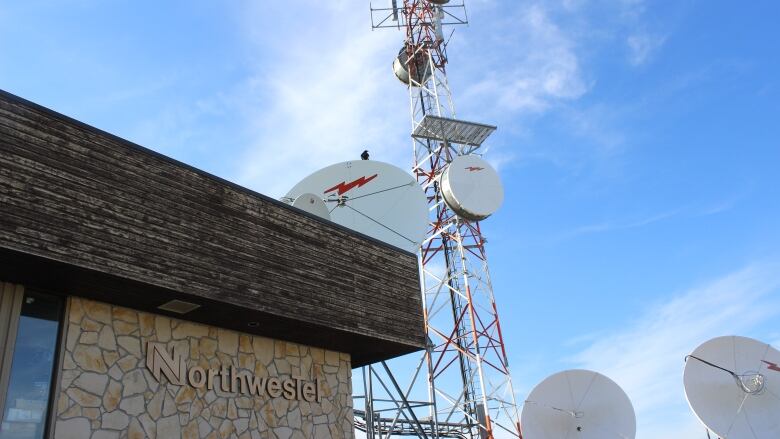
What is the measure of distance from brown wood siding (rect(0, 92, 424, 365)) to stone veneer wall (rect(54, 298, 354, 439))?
0.97ft

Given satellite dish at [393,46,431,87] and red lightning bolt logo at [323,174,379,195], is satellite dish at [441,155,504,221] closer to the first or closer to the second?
satellite dish at [393,46,431,87]

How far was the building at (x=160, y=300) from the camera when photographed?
28.1 ft

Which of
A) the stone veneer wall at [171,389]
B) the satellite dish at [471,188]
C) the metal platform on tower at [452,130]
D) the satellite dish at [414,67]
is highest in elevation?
the satellite dish at [414,67]

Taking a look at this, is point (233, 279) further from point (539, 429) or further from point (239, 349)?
point (539, 429)

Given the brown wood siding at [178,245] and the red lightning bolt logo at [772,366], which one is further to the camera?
the red lightning bolt logo at [772,366]

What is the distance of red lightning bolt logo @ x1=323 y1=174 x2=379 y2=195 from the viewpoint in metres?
16.1

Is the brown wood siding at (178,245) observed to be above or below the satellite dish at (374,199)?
below

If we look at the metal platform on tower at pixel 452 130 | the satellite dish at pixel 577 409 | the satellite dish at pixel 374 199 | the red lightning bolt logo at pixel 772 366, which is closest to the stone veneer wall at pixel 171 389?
the satellite dish at pixel 374 199

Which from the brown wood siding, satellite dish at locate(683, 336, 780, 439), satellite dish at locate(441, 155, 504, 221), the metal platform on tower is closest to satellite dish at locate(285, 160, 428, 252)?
the brown wood siding

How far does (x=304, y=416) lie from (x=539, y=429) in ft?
36.5

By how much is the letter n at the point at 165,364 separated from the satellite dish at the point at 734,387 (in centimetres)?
1419

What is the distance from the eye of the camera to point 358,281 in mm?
12492

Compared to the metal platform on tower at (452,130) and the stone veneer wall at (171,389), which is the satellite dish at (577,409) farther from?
the metal platform on tower at (452,130)

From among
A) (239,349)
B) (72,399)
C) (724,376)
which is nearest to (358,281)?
(239,349)
